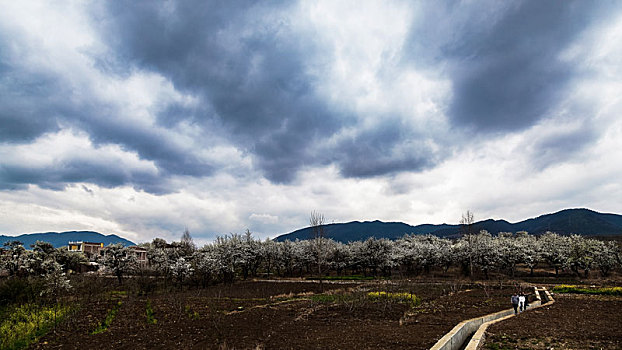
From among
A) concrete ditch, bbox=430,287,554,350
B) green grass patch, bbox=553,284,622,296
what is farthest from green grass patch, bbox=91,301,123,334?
green grass patch, bbox=553,284,622,296

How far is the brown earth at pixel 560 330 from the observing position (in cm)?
1010

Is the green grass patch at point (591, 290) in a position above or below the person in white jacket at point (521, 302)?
below

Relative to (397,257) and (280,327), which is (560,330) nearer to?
(280,327)

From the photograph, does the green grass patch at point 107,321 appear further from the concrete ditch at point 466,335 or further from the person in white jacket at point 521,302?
the person in white jacket at point 521,302

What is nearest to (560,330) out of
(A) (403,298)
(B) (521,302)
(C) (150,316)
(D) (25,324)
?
(B) (521,302)

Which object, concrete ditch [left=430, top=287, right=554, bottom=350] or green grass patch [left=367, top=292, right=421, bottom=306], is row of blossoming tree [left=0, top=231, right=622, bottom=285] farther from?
concrete ditch [left=430, top=287, right=554, bottom=350]

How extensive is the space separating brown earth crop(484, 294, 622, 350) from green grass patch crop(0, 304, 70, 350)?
17.0 metres

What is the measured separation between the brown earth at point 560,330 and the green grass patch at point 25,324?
1698cm

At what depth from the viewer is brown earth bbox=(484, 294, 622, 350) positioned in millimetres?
10102

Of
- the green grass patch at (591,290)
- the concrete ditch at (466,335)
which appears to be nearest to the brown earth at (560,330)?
the concrete ditch at (466,335)

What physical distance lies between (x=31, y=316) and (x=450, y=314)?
2045 cm

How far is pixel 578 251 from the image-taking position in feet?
146

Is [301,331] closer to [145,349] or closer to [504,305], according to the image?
[145,349]

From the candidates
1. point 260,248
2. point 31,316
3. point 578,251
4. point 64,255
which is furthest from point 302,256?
point 31,316
